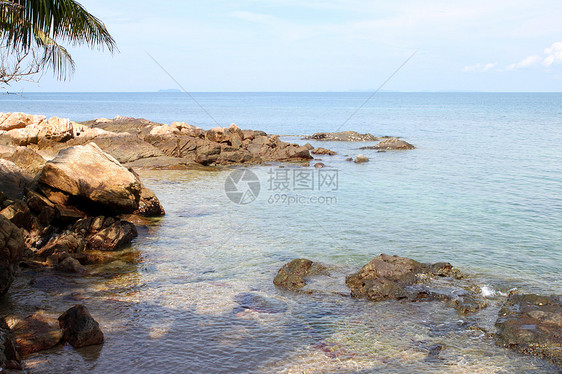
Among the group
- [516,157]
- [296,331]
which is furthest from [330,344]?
[516,157]

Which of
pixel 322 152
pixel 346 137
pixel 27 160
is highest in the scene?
pixel 27 160

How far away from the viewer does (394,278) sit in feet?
36.8

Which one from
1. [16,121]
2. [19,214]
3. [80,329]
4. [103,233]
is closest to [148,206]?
[103,233]

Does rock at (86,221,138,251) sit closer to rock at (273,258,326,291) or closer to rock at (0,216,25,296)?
rock at (0,216,25,296)

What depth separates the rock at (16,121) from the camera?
30578 mm

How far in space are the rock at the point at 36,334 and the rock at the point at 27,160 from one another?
355 inches

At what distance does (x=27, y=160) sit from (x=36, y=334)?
10077 millimetres

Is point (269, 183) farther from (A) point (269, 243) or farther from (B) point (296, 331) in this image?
(B) point (296, 331)

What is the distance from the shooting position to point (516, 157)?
3453 centimetres

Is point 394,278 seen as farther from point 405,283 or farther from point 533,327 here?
point 533,327

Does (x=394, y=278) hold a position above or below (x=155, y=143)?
below
